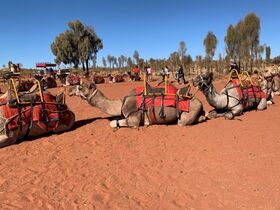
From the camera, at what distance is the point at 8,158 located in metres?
Result: 6.09

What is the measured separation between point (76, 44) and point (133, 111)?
44.1 m

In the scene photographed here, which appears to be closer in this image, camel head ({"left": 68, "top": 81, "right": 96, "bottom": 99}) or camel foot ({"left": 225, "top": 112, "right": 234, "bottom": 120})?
camel head ({"left": 68, "top": 81, "right": 96, "bottom": 99})

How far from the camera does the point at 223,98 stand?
355 inches

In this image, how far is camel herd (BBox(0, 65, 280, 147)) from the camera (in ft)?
23.0

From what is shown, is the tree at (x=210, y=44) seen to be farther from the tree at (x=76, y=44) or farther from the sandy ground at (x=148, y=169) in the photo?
the sandy ground at (x=148, y=169)

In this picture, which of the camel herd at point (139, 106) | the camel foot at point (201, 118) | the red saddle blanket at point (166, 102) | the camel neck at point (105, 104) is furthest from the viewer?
the camel foot at point (201, 118)

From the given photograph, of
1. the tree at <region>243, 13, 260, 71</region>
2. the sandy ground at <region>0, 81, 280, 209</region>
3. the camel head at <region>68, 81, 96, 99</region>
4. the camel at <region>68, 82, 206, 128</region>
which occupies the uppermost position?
the tree at <region>243, 13, 260, 71</region>

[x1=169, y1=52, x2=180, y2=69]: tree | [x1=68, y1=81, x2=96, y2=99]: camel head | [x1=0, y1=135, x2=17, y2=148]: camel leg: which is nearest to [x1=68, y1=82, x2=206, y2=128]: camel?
[x1=68, y1=81, x2=96, y2=99]: camel head

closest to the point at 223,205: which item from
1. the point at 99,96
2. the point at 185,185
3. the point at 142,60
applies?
the point at 185,185

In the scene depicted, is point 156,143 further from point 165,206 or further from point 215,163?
point 165,206

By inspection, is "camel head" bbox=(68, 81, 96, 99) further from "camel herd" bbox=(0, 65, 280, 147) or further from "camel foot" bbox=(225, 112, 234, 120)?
"camel foot" bbox=(225, 112, 234, 120)

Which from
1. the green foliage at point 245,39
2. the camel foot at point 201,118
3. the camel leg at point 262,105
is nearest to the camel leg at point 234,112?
the camel foot at point 201,118

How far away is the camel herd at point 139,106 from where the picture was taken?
7004mm

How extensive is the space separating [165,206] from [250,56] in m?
31.8
